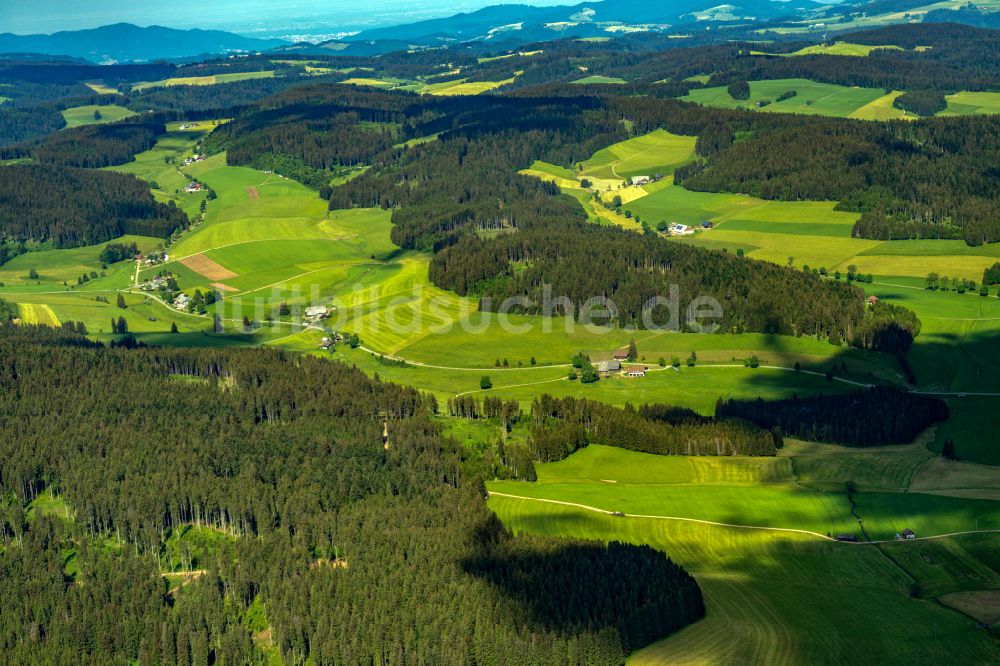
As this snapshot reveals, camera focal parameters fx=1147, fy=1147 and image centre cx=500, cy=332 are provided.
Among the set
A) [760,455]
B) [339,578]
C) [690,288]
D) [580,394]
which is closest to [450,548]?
[339,578]

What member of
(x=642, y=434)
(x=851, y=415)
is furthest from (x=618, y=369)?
(x=851, y=415)

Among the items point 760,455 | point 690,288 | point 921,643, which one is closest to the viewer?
point 921,643

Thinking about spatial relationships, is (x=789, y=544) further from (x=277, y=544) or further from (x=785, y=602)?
(x=277, y=544)

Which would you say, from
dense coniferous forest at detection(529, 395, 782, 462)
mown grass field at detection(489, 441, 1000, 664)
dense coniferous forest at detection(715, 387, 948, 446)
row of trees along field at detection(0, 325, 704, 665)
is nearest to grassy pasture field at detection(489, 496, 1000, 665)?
mown grass field at detection(489, 441, 1000, 664)

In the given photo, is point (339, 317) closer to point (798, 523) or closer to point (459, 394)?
point (459, 394)

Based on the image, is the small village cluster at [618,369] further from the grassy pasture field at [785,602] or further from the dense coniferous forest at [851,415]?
the grassy pasture field at [785,602]

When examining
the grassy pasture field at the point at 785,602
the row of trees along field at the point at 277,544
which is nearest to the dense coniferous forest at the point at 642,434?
A: the row of trees along field at the point at 277,544
